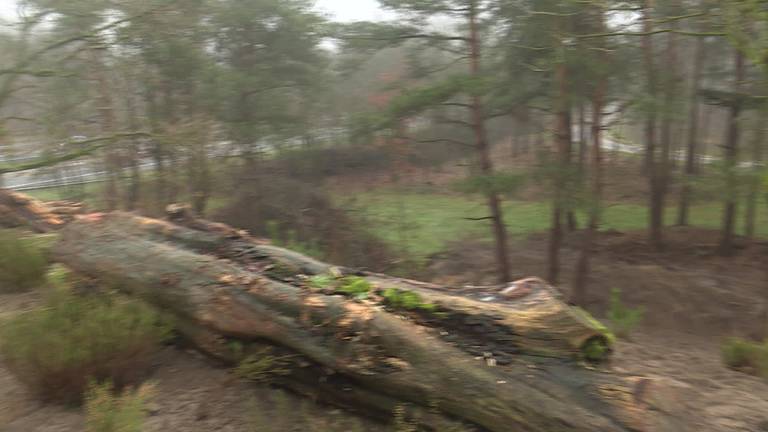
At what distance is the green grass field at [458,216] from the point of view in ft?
50.4

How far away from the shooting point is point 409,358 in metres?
3.92

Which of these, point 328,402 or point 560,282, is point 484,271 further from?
point 328,402

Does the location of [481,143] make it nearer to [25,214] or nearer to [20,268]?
[25,214]

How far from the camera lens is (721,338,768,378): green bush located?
6.34 meters

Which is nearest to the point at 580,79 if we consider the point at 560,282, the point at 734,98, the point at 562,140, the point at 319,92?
the point at 562,140

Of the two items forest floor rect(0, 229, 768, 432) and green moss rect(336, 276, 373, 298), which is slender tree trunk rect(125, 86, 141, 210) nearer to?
forest floor rect(0, 229, 768, 432)

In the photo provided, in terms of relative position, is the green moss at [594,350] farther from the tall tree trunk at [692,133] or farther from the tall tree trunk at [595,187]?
the tall tree trunk at [692,133]

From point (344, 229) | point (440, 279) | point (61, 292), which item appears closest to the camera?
point (61, 292)

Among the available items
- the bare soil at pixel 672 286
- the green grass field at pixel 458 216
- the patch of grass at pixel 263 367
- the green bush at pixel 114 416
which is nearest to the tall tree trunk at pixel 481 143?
the bare soil at pixel 672 286

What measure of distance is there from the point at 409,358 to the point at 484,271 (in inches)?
454

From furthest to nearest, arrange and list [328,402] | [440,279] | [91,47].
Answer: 1. [440,279]
2. [91,47]
3. [328,402]

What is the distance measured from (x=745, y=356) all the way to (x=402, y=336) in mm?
4889

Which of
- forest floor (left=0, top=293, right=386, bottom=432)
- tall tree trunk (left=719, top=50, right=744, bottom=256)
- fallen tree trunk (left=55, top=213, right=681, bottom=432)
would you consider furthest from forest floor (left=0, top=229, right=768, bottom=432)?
tall tree trunk (left=719, top=50, right=744, bottom=256)

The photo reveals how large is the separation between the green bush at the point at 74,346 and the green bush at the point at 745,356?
5.95 metres
